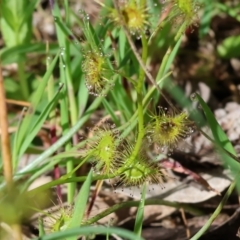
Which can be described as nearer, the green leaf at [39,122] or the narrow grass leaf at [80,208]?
the narrow grass leaf at [80,208]

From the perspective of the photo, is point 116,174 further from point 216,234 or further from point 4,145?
point 216,234

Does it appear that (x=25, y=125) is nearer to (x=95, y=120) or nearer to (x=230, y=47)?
(x=95, y=120)

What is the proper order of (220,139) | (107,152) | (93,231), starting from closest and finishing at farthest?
(93,231) → (107,152) → (220,139)

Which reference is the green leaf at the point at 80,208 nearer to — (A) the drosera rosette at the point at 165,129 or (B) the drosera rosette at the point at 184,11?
(A) the drosera rosette at the point at 165,129

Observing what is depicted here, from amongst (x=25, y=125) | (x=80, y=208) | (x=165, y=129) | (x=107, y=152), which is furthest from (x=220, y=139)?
(x=25, y=125)

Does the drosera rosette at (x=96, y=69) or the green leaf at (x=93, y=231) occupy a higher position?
the drosera rosette at (x=96, y=69)

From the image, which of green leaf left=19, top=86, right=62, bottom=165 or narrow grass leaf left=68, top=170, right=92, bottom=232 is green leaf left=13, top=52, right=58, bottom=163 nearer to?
green leaf left=19, top=86, right=62, bottom=165

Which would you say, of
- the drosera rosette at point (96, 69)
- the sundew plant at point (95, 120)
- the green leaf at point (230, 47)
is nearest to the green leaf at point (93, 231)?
the sundew plant at point (95, 120)

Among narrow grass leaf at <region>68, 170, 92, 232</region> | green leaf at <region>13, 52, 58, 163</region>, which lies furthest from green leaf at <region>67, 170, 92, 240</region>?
green leaf at <region>13, 52, 58, 163</region>
